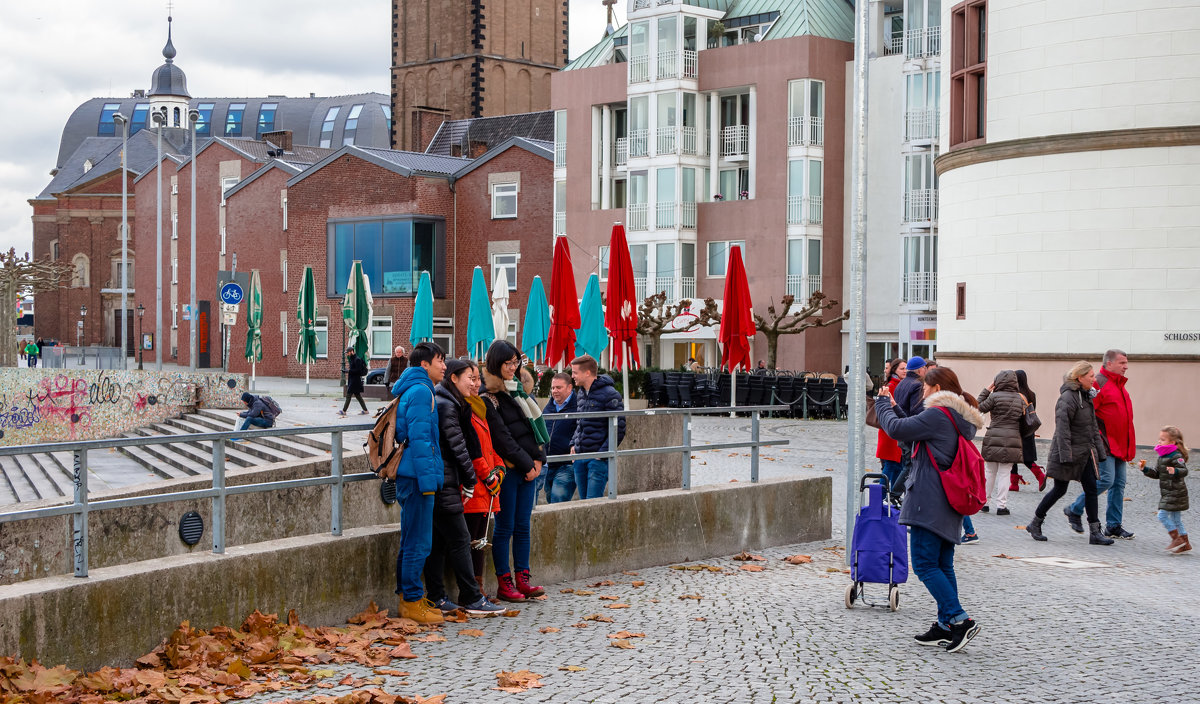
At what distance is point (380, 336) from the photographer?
55031mm

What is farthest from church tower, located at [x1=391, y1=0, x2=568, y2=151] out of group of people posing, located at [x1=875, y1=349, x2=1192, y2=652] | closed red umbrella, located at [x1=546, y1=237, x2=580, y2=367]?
group of people posing, located at [x1=875, y1=349, x2=1192, y2=652]

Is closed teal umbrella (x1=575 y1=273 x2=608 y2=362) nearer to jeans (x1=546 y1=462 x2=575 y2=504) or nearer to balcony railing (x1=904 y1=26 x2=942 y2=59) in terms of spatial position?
jeans (x1=546 y1=462 x2=575 y2=504)

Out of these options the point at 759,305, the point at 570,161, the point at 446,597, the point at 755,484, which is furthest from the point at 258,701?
the point at 570,161

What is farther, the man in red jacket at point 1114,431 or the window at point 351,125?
the window at point 351,125

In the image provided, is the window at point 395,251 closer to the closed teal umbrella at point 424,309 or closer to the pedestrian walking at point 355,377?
the closed teal umbrella at point 424,309

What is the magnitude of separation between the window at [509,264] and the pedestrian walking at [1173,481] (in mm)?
41700

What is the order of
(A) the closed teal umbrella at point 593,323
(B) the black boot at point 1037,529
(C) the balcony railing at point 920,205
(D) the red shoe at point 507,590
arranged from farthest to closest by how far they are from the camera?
1. (C) the balcony railing at point 920,205
2. (A) the closed teal umbrella at point 593,323
3. (B) the black boot at point 1037,529
4. (D) the red shoe at point 507,590

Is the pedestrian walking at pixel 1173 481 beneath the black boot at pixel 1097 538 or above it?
above

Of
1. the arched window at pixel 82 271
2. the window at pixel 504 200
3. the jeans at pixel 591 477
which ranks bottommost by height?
the jeans at pixel 591 477

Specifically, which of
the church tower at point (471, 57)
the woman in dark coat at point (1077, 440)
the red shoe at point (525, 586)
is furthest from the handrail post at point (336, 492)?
the church tower at point (471, 57)

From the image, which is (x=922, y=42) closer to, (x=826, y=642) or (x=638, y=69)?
(x=638, y=69)

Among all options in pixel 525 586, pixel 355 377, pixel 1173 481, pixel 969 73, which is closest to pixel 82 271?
pixel 355 377

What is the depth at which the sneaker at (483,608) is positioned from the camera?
9094mm

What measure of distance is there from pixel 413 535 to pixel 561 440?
3.40 meters
